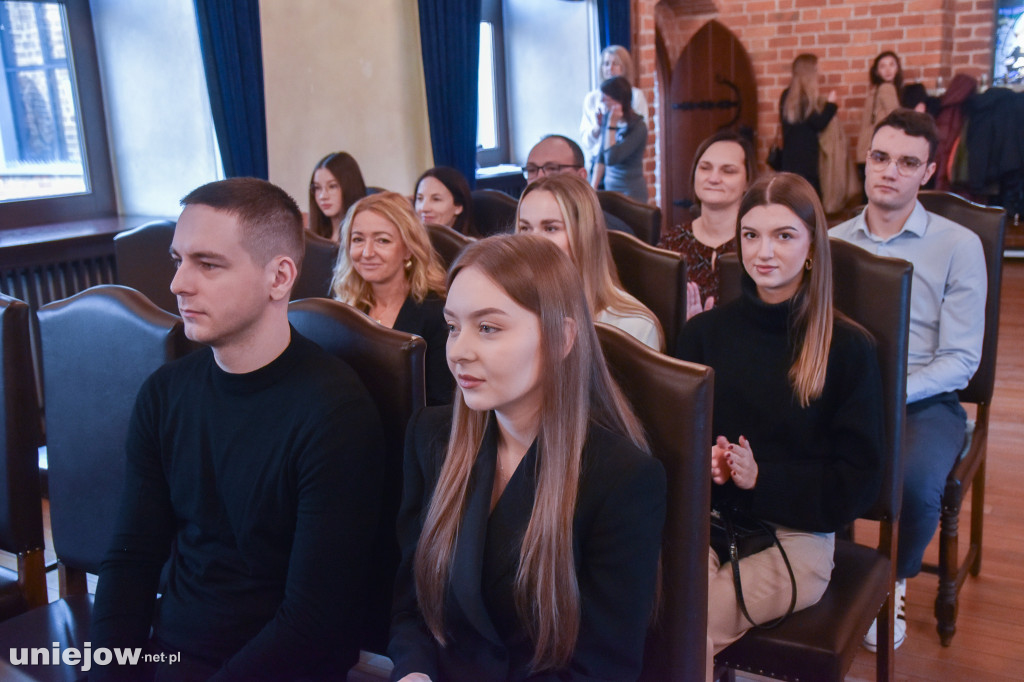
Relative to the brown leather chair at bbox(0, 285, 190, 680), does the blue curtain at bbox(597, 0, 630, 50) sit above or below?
above

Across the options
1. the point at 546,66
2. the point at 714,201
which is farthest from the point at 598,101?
the point at 714,201

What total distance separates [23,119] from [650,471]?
3.48 metres

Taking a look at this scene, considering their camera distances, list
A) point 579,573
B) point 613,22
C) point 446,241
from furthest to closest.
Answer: point 613,22
point 446,241
point 579,573

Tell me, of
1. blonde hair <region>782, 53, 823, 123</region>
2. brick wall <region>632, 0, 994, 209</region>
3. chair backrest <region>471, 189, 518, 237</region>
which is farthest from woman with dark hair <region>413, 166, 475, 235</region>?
blonde hair <region>782, 53, 823, 123</region>

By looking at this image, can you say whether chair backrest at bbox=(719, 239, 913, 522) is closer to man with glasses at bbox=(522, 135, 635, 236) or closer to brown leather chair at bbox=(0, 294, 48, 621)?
brown leather chair at bbox=(0, 294, 48, 621)

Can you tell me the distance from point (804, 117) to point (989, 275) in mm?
4336

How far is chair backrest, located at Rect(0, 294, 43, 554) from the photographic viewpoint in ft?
5.49

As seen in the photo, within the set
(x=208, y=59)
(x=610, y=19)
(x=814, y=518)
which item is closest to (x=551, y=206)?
(x=814, y=518)

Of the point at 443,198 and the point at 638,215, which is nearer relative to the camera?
the point at 638,215

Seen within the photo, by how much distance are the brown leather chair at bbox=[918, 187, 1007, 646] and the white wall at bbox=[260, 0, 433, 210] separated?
8.92 feet

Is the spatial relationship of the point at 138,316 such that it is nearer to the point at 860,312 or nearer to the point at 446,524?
the point at 446,524

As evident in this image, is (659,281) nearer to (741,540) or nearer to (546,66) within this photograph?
(741,540)

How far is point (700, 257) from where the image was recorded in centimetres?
284

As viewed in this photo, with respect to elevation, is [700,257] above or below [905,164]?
below
